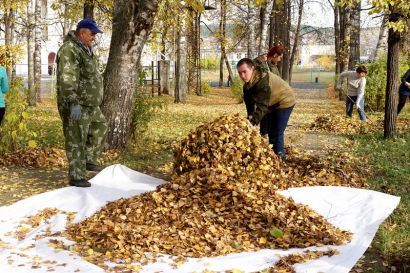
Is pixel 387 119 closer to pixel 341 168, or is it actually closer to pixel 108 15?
pixel 341 168

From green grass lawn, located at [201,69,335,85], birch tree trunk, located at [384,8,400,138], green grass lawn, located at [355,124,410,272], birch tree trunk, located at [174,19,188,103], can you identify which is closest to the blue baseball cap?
green grass lawn, located at [355,124,410,272]

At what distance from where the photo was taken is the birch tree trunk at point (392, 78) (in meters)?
9.57

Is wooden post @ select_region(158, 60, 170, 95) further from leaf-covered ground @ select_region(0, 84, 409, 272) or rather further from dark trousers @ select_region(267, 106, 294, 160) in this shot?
dark trousers @ select_region(267, 106, 294, 160)

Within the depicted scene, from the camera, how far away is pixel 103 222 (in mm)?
4879

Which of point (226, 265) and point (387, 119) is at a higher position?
point (387, 119)

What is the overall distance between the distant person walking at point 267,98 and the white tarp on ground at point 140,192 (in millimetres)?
1213

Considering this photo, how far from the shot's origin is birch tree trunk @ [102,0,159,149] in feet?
27.1

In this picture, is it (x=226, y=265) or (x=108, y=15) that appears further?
(x=108, y=15)

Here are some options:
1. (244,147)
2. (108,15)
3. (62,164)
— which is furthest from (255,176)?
(108,15)

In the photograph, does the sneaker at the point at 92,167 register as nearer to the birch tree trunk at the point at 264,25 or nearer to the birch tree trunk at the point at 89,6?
the birch tree trunk at the point at 89,6

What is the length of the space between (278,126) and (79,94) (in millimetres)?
2639

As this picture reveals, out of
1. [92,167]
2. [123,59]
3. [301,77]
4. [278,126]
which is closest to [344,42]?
[123,59]

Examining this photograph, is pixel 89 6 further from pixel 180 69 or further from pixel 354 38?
pixel 354 38

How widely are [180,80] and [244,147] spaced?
1558 cm
